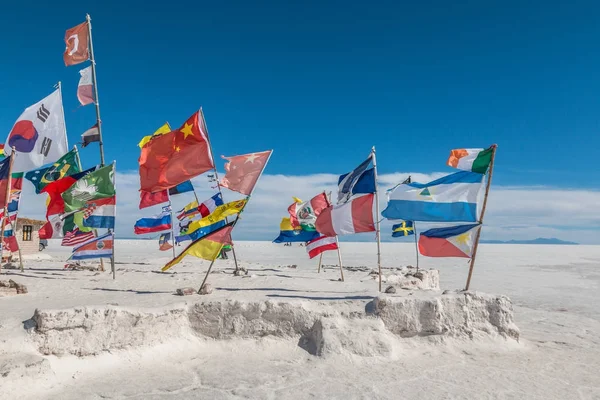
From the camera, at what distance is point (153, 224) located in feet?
67.6

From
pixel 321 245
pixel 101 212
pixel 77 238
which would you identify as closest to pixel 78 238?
pixel 77 238

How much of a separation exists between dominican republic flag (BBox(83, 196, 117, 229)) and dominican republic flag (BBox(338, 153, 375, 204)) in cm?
779

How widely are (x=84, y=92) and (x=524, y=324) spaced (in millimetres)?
17001

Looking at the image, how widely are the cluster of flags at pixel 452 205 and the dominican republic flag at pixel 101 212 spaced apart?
367 inches

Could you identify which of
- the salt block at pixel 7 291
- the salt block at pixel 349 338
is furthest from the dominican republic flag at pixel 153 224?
the salt block at pixel 349 338

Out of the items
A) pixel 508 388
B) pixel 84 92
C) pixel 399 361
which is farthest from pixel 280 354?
pixel 84 92

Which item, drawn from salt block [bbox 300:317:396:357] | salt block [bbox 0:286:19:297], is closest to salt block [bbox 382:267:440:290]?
salt block [bbox 300:317:396:357]

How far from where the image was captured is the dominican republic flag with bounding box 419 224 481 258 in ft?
31.8

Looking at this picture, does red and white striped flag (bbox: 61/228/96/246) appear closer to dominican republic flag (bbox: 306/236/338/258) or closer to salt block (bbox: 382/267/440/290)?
dominican republic flag (bbox: 306/236/338/258)

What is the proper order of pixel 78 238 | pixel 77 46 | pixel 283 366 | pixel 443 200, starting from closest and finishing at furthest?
pixel 283 366 → pixel 443 200 → pixel 78 238 → pixel 77 46

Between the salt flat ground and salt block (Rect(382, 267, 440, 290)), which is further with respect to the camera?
salt block (Rect(382, 267, 440, 290))

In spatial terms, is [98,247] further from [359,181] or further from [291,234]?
[359,181]

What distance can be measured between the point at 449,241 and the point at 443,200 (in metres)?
1.01

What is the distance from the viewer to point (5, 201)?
40.2 feet
